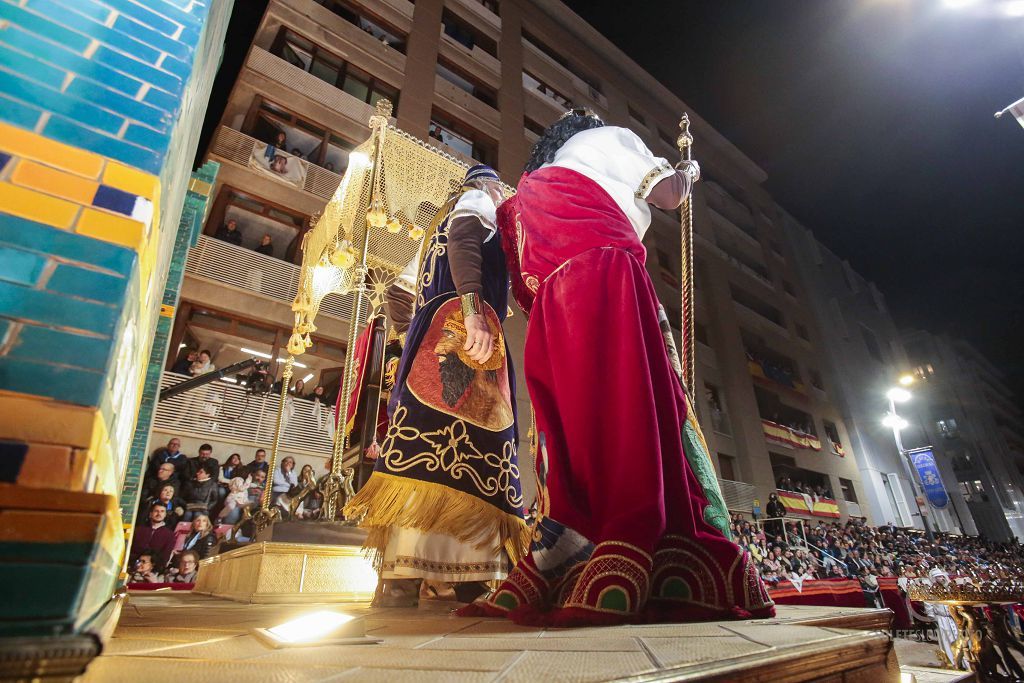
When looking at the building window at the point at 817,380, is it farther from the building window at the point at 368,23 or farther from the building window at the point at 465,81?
the building window at the point at 368,23

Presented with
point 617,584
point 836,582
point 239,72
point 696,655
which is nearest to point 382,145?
point 617,584

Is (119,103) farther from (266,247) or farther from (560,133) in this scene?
(266,247)

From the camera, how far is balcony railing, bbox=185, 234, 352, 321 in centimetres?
923

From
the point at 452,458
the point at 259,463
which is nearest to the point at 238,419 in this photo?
the point at 259,463

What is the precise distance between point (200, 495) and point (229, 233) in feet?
18.6

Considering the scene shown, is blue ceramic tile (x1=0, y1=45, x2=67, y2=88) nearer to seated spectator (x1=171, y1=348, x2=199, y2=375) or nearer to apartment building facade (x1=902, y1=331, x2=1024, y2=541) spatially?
seated spectator (x1=171, y1=348, x2=199, y2=375)

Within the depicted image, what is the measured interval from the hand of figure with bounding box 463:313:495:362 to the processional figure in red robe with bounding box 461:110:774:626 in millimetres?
263

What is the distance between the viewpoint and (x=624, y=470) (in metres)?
1.27

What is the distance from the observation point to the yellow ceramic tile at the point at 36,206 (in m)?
0.76

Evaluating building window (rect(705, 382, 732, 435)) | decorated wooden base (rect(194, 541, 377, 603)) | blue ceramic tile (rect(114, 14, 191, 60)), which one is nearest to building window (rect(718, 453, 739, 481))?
building window (rect(705, 382, 732, 435))

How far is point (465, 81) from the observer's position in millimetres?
14891

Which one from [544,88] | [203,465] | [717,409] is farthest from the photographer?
[717,409]

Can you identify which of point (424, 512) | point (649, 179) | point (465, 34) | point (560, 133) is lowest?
point (424, 512)

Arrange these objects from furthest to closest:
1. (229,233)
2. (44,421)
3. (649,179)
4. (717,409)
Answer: (717,409)
(229,233)
(649,179)
(44,421)
